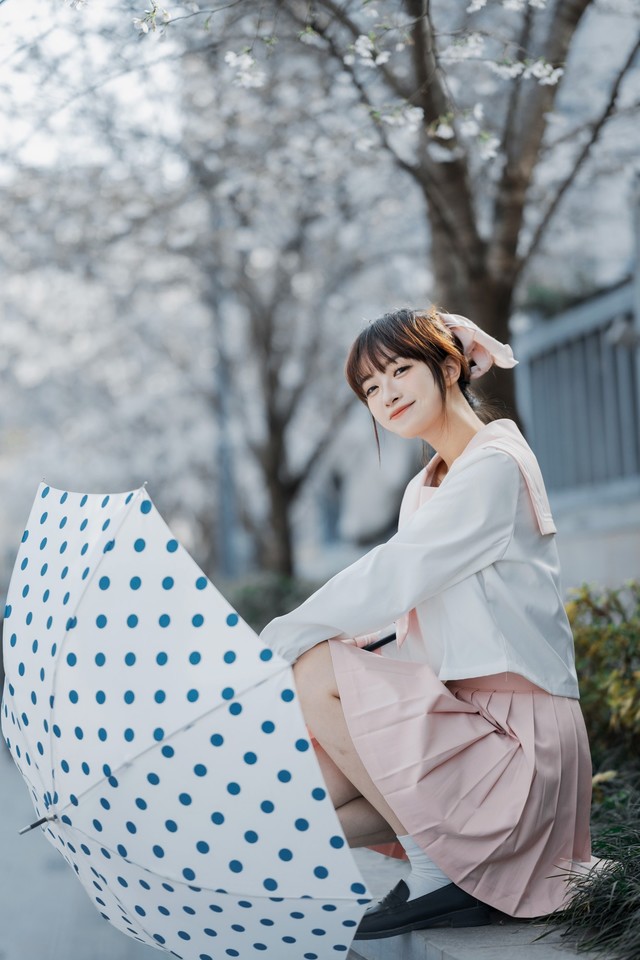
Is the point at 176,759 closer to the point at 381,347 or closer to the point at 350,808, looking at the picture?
the point at 350,808

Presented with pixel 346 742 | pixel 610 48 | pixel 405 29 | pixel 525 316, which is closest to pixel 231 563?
pixel 525 316

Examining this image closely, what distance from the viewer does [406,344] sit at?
2881 millimetres

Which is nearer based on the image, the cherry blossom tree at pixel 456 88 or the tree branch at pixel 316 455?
the cherry blossom tree at pixel 456 88

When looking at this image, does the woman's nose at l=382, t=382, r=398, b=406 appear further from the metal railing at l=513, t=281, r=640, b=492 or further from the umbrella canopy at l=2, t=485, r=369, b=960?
the metal railing at l=513, t=281, r=640, b=492

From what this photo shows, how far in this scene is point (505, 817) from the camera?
2555mm

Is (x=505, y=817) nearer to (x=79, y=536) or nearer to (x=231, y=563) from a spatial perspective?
(x=79, y=536)

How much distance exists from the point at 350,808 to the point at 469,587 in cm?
67

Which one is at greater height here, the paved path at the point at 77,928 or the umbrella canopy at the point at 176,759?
the umbrella canopy at the point at 176,759

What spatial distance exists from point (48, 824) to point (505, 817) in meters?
1.09

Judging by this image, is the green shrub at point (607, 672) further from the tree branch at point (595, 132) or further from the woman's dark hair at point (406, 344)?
the tree branch at point (595, 132)

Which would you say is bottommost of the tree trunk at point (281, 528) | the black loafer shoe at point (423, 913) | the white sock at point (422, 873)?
the tree trunk at point (281, 528)

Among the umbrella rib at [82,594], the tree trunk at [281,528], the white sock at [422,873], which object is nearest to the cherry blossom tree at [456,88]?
the umbrella rib at [82,594]

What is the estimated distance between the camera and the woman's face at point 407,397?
290cm

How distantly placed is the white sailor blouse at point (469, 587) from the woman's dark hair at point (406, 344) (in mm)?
310
